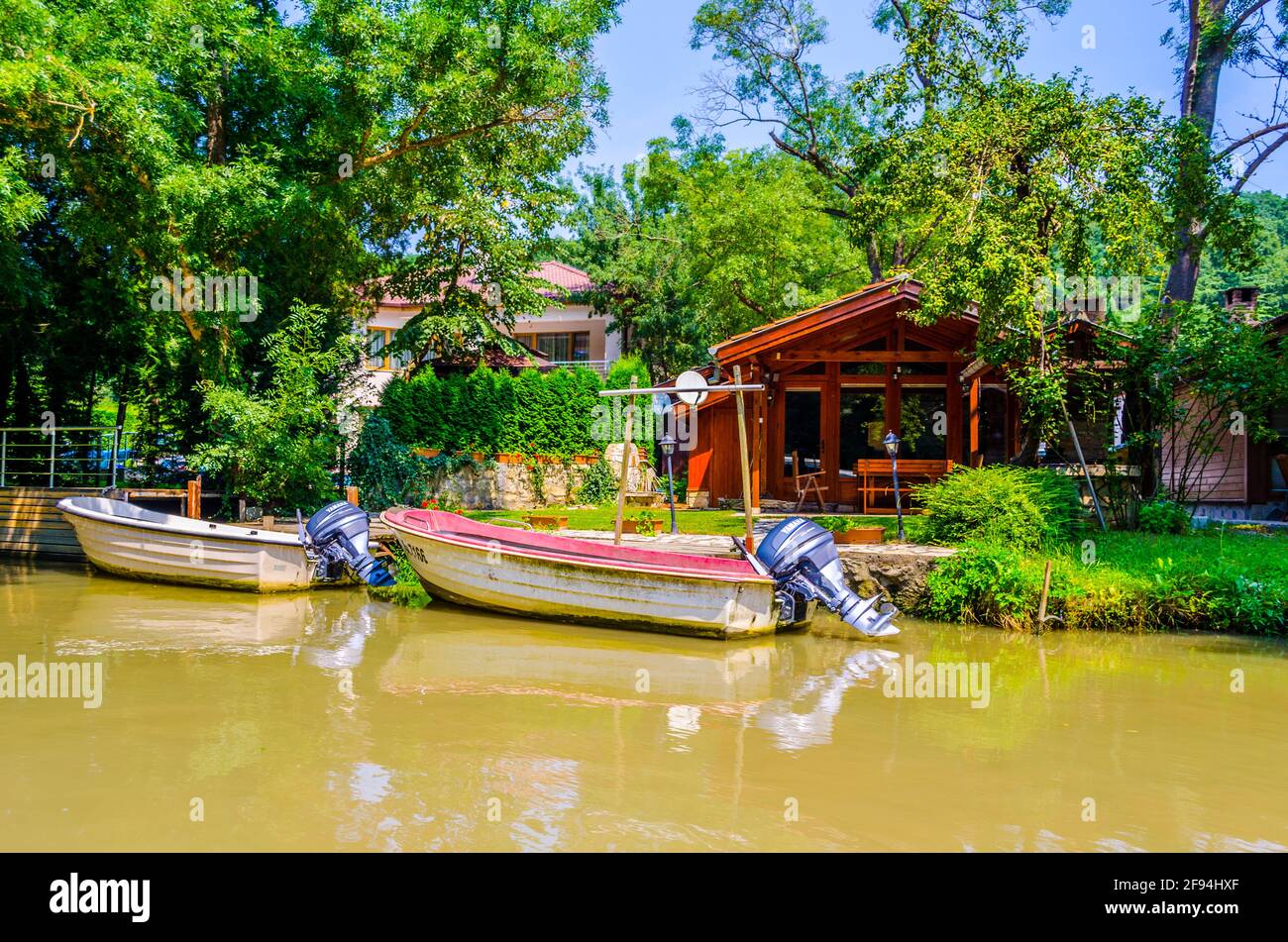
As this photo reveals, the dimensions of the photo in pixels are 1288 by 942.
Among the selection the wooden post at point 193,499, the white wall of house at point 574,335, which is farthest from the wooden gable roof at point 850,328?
the white wall of house at point 574,335

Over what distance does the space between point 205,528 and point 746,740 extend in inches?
373

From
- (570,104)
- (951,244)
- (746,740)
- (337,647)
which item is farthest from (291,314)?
(746,740)

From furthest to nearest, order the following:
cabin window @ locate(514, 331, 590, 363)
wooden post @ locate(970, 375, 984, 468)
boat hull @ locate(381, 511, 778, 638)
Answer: cabin window @ locate(514, 331, 590, 363) < wooden post @ locate(970, 375, 984, 468) < boat hull @ locate(381, 511, 778, 638)

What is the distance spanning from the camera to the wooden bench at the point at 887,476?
1491cm

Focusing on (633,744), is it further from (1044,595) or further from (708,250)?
(708,250)

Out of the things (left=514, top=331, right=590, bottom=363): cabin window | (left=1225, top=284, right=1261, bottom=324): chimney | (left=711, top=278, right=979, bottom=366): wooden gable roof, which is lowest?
(left=711, top=278, right=979, bottom=366): wooden gable roof

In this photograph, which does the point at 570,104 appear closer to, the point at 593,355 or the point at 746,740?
the point at 746,740

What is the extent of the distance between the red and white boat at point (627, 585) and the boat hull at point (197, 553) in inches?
106

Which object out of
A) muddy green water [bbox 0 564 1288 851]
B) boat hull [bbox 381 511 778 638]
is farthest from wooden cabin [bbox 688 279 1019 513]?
muddy green water [bbox 0 564 1288 851]

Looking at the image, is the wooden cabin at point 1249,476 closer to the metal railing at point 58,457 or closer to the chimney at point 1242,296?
the chimney at point 1242,296

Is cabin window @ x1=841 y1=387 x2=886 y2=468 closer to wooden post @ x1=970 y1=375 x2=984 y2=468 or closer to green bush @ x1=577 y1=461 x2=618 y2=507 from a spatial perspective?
wooden post @ x1=970 y1=375 x2=984 y2=468

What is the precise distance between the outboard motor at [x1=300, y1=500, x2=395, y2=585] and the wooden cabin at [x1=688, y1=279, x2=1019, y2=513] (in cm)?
671

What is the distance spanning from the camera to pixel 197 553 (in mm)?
12445

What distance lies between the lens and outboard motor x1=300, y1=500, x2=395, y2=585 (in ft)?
40.0
